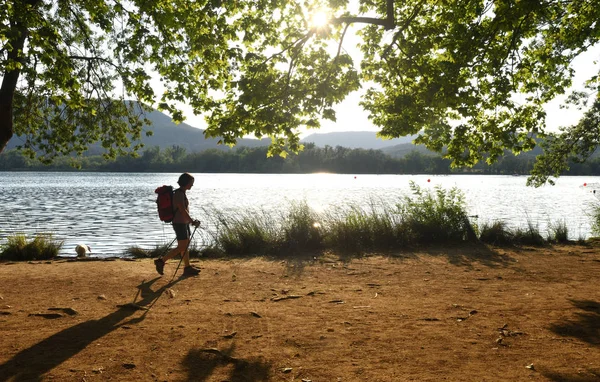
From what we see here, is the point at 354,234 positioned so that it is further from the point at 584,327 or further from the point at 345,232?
the point at 584,327

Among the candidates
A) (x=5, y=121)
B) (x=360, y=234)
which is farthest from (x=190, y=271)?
(x=360, y=234)

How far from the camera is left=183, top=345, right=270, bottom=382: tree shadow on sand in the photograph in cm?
405

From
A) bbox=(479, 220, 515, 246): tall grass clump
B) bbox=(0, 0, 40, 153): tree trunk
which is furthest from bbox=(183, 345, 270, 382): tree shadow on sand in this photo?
bbox=(479, 220, 515, 246): tall grass clump

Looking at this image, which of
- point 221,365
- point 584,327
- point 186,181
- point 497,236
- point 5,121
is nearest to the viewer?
point 221,365

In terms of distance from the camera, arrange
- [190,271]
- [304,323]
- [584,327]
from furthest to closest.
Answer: [190,271], [304,323], [584,327]

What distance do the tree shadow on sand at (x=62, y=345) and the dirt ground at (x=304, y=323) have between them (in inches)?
0.8

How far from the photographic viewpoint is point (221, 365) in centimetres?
433

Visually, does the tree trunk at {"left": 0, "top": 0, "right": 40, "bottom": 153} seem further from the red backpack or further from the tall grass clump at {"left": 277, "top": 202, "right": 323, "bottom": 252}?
the tall grass clump at {"left": 277, "top": 202, "right": 323, "bottom": 252}

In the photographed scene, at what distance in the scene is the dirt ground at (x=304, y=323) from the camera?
4199mm

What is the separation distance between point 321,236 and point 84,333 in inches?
305

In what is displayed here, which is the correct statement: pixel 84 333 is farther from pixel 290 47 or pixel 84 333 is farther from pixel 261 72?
pixel 290 47

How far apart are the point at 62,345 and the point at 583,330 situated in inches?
238

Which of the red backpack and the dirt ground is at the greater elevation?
the red backpack

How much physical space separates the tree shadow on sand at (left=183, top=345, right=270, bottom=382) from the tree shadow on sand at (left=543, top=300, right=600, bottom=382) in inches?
105
